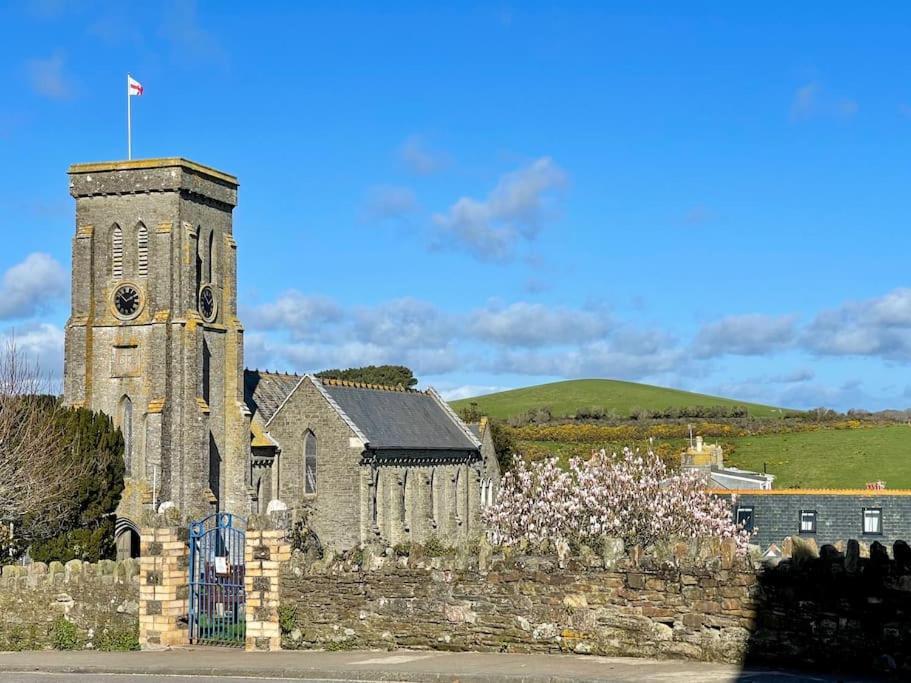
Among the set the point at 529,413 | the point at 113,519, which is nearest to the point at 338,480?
the point at 113,519

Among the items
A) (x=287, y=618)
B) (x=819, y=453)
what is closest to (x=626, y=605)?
(x=287, y=618)

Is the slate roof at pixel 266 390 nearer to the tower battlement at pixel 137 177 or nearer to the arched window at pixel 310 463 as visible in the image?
the arched window at pixel 310 463

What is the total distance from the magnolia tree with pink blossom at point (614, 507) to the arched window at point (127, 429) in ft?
57.3

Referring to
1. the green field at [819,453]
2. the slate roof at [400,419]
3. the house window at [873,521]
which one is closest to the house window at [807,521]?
the house window at [873,521]

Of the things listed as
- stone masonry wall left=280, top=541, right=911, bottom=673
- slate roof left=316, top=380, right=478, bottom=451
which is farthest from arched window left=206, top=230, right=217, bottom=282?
stone masonry wall left=280, top=541, right=911, bottom=673

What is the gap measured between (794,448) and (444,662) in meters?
78.3

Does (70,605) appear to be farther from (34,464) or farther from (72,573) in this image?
(34,464)

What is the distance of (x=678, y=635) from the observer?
18.0 m

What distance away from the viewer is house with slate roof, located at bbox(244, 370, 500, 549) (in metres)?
64.2

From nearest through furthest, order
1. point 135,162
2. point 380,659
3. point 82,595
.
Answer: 1. point 380,659
2. point 82,595
3. point 135,162

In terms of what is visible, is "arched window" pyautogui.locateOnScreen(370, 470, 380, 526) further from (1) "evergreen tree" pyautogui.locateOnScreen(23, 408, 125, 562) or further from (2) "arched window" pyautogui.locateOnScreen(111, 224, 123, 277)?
(2) "arched window" pyautogui.locateOnScreen(111, 224, 123, 277)

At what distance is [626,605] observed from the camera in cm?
1861

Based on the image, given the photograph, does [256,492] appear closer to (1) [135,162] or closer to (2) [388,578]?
(1) [135,162]

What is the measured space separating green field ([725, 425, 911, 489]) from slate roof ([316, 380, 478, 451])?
19540mm
